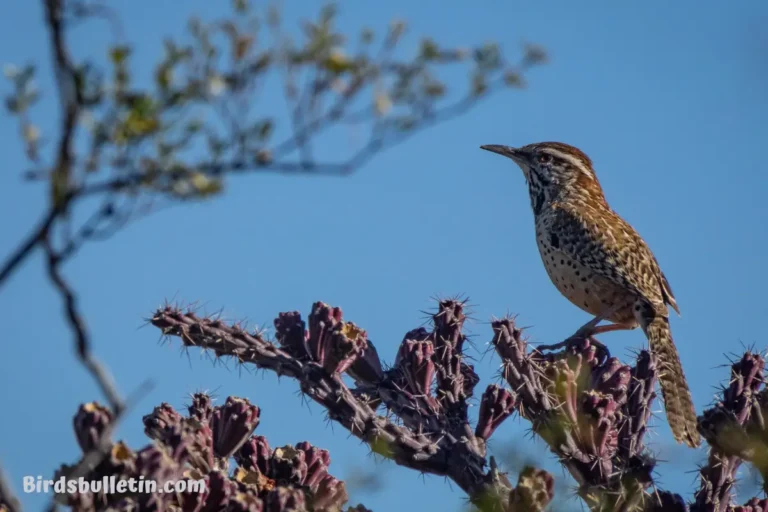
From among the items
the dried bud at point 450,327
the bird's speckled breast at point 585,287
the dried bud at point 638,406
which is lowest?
the dried bud at point 638,406

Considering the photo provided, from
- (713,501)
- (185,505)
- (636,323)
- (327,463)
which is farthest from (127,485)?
(636,323)

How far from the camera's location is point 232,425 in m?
3.45

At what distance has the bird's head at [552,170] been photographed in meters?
6.58

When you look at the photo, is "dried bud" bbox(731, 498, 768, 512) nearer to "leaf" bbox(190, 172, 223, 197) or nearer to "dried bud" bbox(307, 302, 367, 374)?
"dried bud" bbox(307, 302, 367, 374)

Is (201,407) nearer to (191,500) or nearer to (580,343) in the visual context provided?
(191,500)

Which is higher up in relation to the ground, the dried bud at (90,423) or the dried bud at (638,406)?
the dried bud at (638,406)

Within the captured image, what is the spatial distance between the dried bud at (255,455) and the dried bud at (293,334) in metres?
0.34

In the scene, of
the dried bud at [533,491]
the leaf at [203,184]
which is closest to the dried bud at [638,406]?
the dried bud at [533,491]

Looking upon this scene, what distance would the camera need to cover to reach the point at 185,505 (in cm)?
303

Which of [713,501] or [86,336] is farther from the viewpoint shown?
[713,501]

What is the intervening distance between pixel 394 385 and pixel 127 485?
125cm

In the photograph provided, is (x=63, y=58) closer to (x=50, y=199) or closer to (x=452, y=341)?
(x=50, y=199)

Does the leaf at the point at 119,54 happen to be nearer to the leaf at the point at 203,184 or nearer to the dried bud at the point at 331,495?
the leaf at the point at 203,184

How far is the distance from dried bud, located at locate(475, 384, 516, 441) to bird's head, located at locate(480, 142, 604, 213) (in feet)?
9.56
